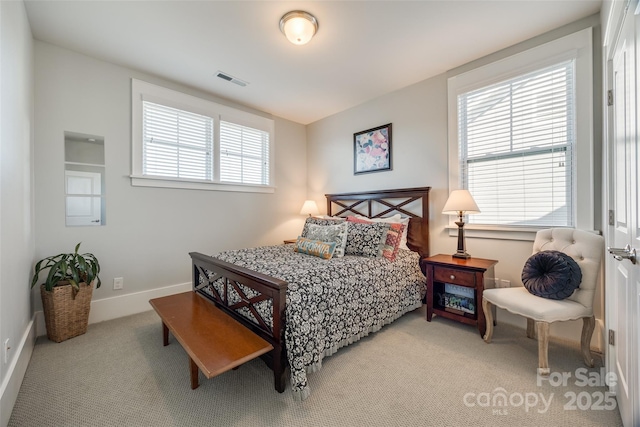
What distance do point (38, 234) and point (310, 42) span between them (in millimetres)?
3077

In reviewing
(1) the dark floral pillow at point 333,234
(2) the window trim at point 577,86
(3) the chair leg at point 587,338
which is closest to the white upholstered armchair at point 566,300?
(3) the chair leg at point 587,338

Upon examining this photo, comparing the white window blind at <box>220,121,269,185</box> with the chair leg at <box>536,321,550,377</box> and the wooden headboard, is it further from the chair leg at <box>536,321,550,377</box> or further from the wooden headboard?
the chair leg at <box>536,321,550,377</box>

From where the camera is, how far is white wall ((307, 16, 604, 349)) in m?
2.31

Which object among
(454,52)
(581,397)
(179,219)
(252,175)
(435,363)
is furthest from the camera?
(252,175)

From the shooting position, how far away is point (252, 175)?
4000mm

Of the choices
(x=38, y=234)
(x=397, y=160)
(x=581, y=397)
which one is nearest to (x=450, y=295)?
(x=581, y=397)

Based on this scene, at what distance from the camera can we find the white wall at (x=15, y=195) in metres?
1.46

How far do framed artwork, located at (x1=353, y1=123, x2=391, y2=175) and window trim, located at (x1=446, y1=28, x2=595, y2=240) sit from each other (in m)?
1.15

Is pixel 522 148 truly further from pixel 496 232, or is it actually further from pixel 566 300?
pixel 566 300

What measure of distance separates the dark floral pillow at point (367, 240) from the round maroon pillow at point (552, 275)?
1.20m

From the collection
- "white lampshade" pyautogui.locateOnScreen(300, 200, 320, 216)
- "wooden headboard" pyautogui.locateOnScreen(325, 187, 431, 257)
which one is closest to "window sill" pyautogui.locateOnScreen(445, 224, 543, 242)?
"wooden headboard" pyautogui.locateOnScreen(325, 187, 431, 257)

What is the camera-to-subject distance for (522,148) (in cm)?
248

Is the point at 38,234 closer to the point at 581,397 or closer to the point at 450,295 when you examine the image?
the point at 450,295

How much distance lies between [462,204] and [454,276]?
26.9 inches
